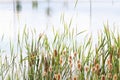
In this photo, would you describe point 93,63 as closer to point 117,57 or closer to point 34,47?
point 117,57

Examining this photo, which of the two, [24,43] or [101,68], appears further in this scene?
[24,43]

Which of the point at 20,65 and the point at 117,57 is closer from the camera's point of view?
the point at 117,57

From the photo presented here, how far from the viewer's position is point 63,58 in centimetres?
324

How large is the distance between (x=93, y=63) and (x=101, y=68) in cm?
7

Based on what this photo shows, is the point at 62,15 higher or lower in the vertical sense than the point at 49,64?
higher

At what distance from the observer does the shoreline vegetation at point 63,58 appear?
3.12m

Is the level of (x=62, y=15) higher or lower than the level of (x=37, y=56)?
higher

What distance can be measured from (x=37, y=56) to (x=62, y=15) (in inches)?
14.3

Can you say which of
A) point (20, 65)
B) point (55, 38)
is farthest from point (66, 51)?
point (20, 65)

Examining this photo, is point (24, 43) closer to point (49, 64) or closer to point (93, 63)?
point (49, 64)

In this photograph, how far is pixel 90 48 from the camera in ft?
10.6

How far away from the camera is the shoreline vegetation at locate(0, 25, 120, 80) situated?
123 inches

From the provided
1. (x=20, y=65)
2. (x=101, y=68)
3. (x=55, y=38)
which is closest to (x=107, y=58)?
(x=101, y=68)

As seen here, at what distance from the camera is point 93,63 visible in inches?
126
